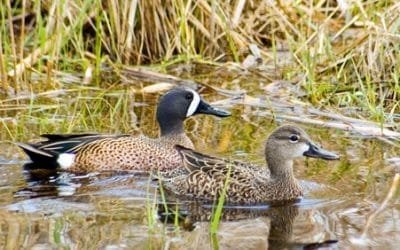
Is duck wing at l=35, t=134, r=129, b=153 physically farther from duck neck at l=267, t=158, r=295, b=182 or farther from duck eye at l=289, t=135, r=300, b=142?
duck eye at l=289, t=135, r=300, b=142

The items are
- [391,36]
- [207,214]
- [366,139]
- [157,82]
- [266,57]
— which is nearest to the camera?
[207,214]

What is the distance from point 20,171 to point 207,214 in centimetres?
136

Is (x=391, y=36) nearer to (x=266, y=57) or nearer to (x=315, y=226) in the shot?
(x=266, y=57)

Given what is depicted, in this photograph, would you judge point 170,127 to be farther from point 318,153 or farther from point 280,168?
point 318,153

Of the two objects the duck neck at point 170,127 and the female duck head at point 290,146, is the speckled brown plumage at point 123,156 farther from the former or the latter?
the female duck head at point 290,146

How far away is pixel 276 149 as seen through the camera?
665cm

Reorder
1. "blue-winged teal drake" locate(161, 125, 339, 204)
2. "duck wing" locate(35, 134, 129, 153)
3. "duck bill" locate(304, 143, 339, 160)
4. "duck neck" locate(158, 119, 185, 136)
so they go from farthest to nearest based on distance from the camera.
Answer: "duck neck" locate(158, 119, 185, 136) → "duck wing" locate(35, 134, 129, 153) → "duck bill" locate(304, 143, 339, 160) → "blue-winged teal drake" locate(161, 125, 339, 204)

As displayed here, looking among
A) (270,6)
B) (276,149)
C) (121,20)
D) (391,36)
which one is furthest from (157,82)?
(276,149)

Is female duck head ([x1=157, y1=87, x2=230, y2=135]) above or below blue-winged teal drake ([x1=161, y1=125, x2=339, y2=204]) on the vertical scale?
above

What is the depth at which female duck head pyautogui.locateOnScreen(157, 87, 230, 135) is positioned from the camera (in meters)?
7.63

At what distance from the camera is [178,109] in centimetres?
764

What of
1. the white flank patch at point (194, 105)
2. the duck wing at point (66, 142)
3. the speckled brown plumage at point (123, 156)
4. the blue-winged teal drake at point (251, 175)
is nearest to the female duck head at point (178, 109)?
the white flank patch at point (194, 105)

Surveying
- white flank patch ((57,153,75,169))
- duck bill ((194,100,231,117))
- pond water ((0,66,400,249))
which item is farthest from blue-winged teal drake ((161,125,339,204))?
duck bill ((194,100,231,117))

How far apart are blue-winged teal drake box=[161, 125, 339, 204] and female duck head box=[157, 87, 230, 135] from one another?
885 millimetres
